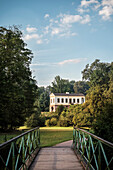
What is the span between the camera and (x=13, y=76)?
65.4 ft

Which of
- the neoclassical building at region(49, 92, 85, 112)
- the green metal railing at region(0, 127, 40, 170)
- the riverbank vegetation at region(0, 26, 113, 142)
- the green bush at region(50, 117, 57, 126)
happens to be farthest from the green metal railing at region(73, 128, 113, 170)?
the neoclassical building at region(49, 92, 85, 112)

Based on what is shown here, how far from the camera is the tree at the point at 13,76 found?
1825 centimetres

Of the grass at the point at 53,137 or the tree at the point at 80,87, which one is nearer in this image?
the grass at the point at 53,137

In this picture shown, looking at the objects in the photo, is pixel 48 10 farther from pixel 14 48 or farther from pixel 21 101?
pixel 21 101

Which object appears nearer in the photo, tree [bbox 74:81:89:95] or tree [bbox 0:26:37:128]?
tree [bbox 0:26:37:128]

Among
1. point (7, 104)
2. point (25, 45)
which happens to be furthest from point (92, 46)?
point (7, 104)

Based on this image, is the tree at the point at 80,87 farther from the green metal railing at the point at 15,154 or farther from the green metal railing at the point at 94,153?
the green metal railing at the point at 15,154

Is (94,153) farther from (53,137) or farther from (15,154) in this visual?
(53,137)

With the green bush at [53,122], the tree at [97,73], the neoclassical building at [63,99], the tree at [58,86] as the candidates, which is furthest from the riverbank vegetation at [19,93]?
the tree at [58,86]

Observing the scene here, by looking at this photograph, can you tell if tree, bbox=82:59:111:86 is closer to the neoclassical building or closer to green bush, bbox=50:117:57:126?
the neoclassical building

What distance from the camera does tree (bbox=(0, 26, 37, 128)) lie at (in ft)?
59.9

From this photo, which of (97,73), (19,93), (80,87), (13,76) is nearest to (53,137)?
(19,93)

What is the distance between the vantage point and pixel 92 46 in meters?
26.3

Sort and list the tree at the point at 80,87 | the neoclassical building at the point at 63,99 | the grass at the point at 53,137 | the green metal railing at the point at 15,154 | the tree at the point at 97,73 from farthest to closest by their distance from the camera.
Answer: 1. the tree at the point at 80,87
2. the neoclassical building at the point at 63,99
3. the tree at the point at 97,73
4. the grass at the point at 53,137
5. the green metal railing at the point at 15,154
